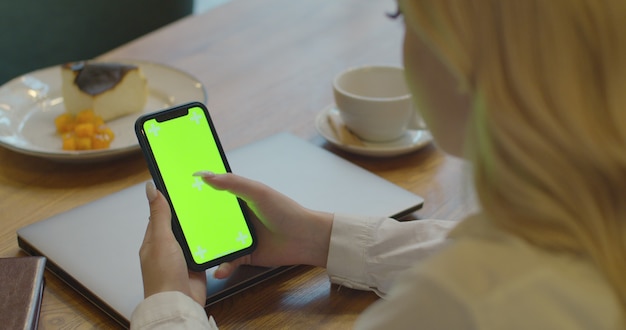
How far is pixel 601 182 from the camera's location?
0.54 metres

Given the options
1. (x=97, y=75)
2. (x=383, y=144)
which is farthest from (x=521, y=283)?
(x=97, y=75)

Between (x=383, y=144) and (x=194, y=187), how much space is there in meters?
0.36

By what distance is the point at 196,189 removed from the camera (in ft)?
2.73

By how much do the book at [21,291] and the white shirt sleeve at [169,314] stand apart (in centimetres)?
10

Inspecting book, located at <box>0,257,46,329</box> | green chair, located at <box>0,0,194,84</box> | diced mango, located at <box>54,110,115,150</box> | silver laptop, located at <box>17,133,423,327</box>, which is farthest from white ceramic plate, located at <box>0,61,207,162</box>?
green chair, located at <box>0,0,194,84</box>

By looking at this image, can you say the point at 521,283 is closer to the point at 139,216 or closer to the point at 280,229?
the point at 280,229

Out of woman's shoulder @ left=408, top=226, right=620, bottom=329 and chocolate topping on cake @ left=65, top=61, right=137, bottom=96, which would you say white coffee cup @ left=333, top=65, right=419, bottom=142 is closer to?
chocolate topping on cake @ left=65, top=61, right=137, bottom=96

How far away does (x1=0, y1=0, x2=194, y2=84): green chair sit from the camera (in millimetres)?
1714

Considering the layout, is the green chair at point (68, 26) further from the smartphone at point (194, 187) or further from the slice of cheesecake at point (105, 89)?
the smartphone at point (194, 187)

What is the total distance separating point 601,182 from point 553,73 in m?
0.09

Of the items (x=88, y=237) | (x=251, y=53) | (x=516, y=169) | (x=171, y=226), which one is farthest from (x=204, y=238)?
(x=251, y=53)

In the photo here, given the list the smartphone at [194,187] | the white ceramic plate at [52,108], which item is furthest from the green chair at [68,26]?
the smartphone at [194,187]

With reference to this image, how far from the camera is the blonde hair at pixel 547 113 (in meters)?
0.51

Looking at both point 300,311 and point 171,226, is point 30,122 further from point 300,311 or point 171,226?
point 300,311
